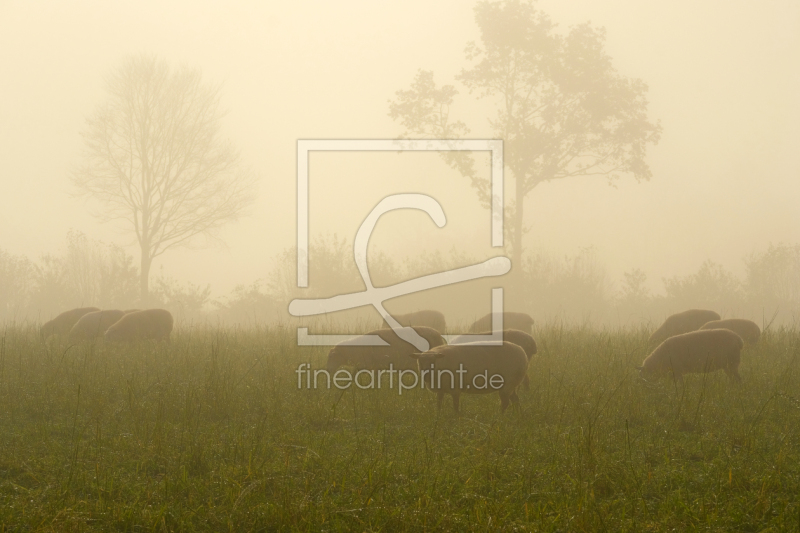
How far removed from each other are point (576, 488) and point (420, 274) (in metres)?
19.8

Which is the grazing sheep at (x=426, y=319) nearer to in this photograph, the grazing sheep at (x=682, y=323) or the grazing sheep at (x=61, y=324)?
the grazing sheep at (x=682, y=323)

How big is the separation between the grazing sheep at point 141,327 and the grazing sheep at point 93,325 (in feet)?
2.43

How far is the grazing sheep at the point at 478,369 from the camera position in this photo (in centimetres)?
726

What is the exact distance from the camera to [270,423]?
6.76 meters

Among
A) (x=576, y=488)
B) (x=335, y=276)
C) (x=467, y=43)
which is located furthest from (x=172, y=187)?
(x=576, y=488)

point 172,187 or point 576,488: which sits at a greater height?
point 172,187

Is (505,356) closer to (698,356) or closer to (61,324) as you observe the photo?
(698,356)

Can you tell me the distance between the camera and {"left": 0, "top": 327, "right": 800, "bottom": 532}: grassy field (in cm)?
444

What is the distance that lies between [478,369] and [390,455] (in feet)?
6.30

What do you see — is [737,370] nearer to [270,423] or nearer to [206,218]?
[270,423]

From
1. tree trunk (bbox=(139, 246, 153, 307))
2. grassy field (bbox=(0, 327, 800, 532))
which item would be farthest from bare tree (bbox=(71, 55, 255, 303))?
grassy field (bbox=(0, 327, 800, 532))

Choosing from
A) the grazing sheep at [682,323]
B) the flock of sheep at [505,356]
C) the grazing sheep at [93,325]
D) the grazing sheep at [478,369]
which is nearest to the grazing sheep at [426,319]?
the flock of sheep at [505,356]

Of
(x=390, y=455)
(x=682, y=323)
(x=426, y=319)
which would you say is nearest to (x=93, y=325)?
(x=426, y=319)

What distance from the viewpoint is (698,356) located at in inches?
324
